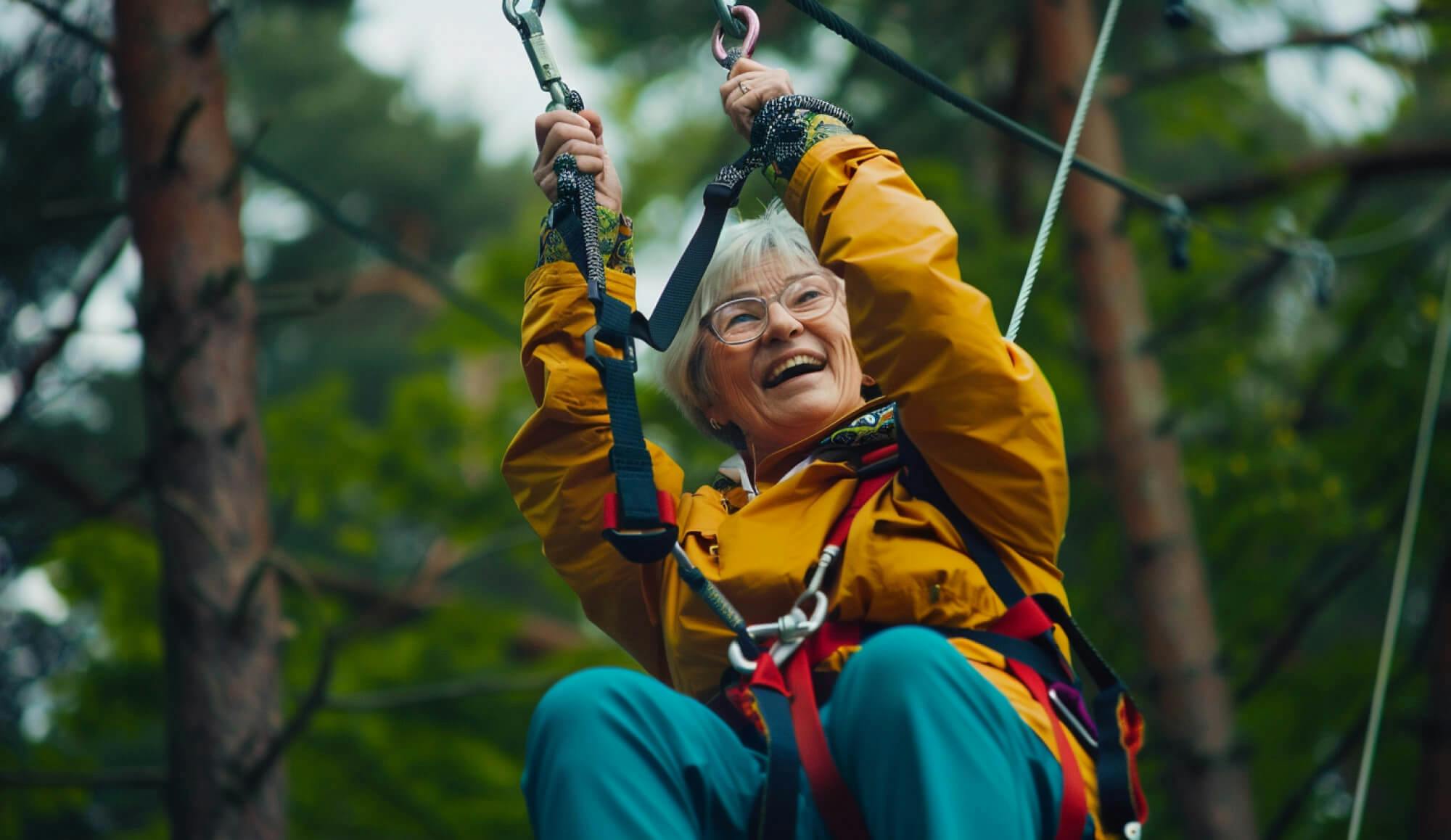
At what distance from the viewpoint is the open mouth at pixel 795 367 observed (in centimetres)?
284

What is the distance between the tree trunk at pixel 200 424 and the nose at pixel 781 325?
2.08m

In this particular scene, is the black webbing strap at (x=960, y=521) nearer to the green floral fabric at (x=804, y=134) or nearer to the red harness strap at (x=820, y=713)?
the red harness strap at (x=820, y=713)

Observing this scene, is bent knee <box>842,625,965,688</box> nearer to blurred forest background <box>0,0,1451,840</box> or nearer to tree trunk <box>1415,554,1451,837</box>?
blurred forest background <box>0,0,1451,840</box>

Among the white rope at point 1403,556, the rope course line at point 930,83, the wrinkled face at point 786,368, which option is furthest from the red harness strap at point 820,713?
the white rope at point 1403,556

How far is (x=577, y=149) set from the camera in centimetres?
268

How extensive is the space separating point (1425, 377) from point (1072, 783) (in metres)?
5.78

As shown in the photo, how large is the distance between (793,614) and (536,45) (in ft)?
3.56

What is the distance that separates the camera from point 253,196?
1761cm

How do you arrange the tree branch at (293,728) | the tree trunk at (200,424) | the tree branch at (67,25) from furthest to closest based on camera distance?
the tree branch at (67,25), the tree trunk at (200,424), the tree branch at (293,728)

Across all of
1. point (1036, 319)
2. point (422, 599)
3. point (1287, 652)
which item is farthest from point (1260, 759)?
point (422, 599)

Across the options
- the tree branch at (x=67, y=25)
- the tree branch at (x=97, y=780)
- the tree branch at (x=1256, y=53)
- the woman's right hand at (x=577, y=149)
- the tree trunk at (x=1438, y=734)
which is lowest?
the tree trunk at (x=1438, y=734)

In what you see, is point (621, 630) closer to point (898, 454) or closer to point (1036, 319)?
point (898, 454)

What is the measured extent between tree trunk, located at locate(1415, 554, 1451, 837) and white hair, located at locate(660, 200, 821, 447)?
4602mm

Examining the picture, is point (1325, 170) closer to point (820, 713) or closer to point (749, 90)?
point (749, 90)
